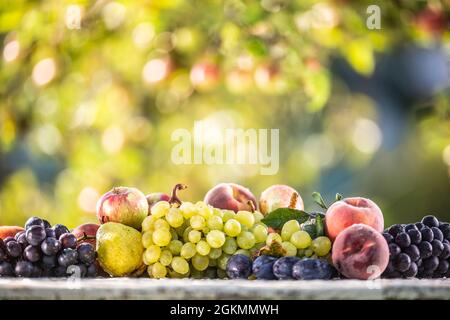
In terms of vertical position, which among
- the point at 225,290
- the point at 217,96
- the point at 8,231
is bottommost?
the point at 225,290

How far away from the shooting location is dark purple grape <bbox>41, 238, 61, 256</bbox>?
5.25 ft

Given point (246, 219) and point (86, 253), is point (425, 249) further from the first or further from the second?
point (86, 253)

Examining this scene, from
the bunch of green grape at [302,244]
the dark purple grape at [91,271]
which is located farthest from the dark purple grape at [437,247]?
the dark purple grape at [91,271]

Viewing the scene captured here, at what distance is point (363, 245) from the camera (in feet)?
5.14

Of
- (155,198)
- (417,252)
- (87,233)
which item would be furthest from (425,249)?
(87,233)

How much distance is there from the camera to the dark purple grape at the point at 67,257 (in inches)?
63.4

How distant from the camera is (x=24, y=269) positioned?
63.6 inches

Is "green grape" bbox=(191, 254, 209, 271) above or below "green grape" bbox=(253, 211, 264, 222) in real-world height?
below

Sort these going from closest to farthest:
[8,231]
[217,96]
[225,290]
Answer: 1. [225,290]
2. [8,231]
3. [217,96]

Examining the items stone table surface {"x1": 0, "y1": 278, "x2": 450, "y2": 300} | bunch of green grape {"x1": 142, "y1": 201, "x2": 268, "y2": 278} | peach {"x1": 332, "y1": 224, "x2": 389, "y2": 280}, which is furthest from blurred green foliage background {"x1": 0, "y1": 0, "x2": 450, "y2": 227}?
stone table surface {"x1": 0, "y1": 278, "x2": 450, "y2": 300}

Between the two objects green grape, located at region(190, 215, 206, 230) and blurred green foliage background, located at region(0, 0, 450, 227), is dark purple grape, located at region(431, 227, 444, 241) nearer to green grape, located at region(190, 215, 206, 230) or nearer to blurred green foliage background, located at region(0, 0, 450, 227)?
green grape, located at region(190, 215, 206, 230)

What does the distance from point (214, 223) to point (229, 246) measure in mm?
57

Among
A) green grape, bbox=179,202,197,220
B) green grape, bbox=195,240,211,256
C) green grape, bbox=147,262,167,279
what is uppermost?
green grape, bbox=179,202,197,220
